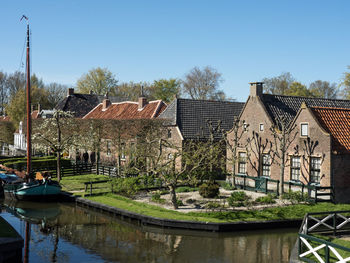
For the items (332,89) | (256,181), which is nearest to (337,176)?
(256,181)

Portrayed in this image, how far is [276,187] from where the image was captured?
90.1 feet

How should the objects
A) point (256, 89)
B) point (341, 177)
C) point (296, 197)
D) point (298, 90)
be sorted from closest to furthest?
1. point (296, 197)
2. point (341, 177)
3. point (256, 89)
4. point (298, 90)

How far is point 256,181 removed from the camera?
2780cm

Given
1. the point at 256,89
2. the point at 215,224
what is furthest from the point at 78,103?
the point at 215,224

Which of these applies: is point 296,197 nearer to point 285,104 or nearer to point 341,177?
point 341,177

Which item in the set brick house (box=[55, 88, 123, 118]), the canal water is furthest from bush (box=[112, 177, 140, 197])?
brick house (box=[55, 88, 123, 118])

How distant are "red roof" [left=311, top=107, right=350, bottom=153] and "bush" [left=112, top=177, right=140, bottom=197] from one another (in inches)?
473

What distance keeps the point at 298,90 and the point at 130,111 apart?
113 feet

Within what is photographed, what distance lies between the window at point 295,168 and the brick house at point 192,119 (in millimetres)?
8609

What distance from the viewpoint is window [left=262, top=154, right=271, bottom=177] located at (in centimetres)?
2919

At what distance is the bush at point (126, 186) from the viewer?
25628 mm

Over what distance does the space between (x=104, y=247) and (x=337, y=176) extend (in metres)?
14.6

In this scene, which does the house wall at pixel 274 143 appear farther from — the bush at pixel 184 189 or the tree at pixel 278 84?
the tree at pixel 278 84

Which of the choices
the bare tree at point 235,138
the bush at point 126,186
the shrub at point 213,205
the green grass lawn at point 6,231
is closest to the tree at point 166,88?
the bare tree at point 235,138
